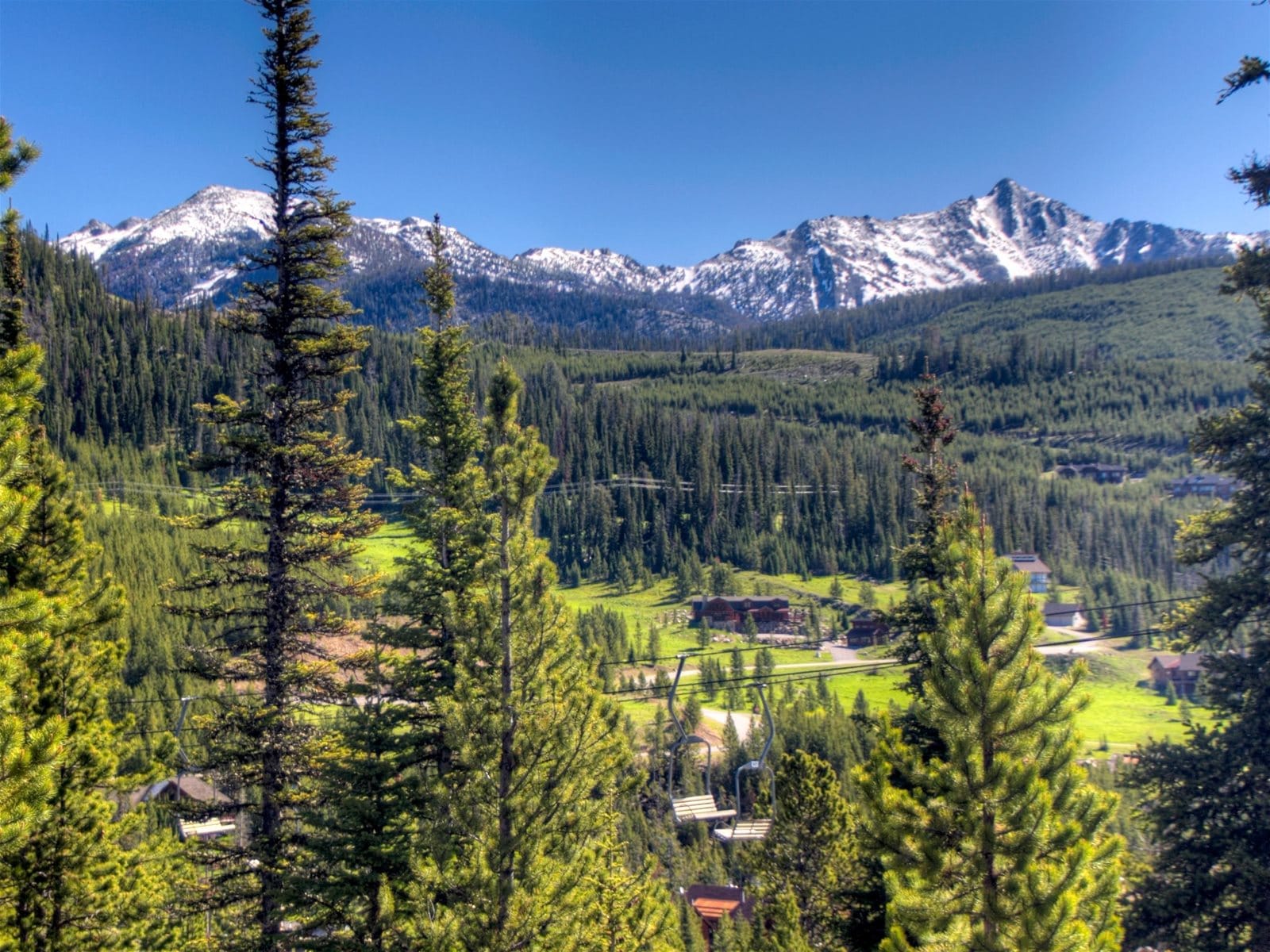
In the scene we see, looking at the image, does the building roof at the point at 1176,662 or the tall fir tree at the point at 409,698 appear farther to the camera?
the building roof at the point at 1176,662

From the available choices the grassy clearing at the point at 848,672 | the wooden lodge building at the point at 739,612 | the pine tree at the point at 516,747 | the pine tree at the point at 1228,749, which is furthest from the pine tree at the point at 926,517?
the wooden lodge building at the point at 739,612

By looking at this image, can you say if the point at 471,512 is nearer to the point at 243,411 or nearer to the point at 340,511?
the point at 340,511

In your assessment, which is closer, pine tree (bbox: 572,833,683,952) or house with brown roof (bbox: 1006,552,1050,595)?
pine tree (bbox: 572,833,683,952)

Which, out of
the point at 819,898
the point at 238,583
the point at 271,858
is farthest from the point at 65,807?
the point at 819,898

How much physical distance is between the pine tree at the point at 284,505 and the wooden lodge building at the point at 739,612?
295 feet

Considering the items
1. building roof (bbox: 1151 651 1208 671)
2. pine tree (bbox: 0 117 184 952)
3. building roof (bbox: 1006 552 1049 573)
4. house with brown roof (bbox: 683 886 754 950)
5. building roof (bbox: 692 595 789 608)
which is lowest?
house with brown roof (bbox: 683 886 754 950)

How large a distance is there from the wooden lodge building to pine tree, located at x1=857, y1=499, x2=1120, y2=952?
3767 inches

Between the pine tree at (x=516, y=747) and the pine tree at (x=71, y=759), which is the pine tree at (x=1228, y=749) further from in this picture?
the pine tree at (x=71, y=759)

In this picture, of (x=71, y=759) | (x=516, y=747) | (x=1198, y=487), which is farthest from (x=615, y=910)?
(x=1198, y=487)

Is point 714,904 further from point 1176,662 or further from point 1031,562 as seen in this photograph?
point 1031,562

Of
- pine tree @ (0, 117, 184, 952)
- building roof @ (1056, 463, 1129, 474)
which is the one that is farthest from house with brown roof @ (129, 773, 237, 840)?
building roof @ (1056, 463, 1129, 474)

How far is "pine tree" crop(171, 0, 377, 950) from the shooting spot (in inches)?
583

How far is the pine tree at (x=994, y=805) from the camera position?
7902 mm

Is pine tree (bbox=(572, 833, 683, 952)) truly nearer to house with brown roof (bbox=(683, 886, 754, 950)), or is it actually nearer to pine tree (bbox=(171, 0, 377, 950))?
pine tree (bbox=(171, 0, 377, 950))
